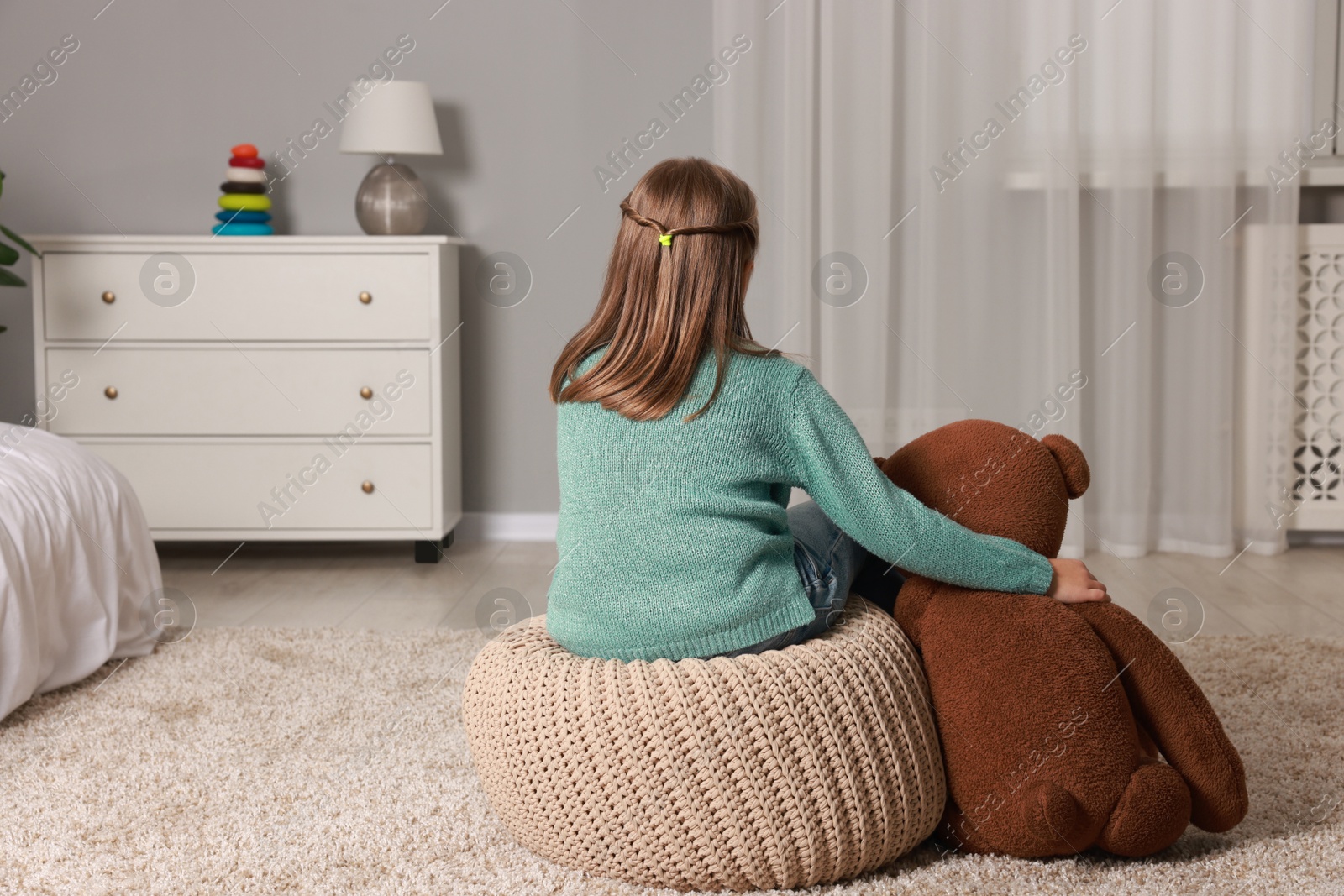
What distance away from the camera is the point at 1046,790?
1.24m

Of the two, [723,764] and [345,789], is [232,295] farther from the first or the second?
[723,764]

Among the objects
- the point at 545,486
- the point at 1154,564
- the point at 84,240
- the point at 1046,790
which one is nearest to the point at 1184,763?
the point at 1046,790

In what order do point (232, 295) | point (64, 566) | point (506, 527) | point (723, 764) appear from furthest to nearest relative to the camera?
point (506, 527) < point (232, 295) < point (64, 566) < point (723, 764)

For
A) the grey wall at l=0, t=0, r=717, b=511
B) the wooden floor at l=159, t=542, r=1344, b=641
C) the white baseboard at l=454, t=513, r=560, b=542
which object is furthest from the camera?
the white baseboard at l=454, t=513, r=560, b=542

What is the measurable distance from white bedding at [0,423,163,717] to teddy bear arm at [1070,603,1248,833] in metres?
1.70

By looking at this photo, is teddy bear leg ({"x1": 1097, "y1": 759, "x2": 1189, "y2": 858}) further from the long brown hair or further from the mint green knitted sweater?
the long brown hair

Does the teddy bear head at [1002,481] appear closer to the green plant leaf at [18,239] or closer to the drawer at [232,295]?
the drawer at [232,295]

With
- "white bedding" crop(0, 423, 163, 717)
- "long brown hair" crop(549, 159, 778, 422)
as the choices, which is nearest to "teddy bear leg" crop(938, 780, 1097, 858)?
"long brown hair" crop(549, 159, 778, 422)

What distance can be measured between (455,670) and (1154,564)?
198cm

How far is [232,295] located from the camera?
3.02 metres

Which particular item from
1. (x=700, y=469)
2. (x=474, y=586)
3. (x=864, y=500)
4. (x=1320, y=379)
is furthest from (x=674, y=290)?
(x=1320, y=379)

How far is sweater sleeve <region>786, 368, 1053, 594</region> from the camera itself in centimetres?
126

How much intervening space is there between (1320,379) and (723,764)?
8.96ft

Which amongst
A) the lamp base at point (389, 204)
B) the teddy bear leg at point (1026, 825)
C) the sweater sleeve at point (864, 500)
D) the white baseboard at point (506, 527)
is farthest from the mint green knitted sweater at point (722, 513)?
the white baseboard at point (506, 527)
